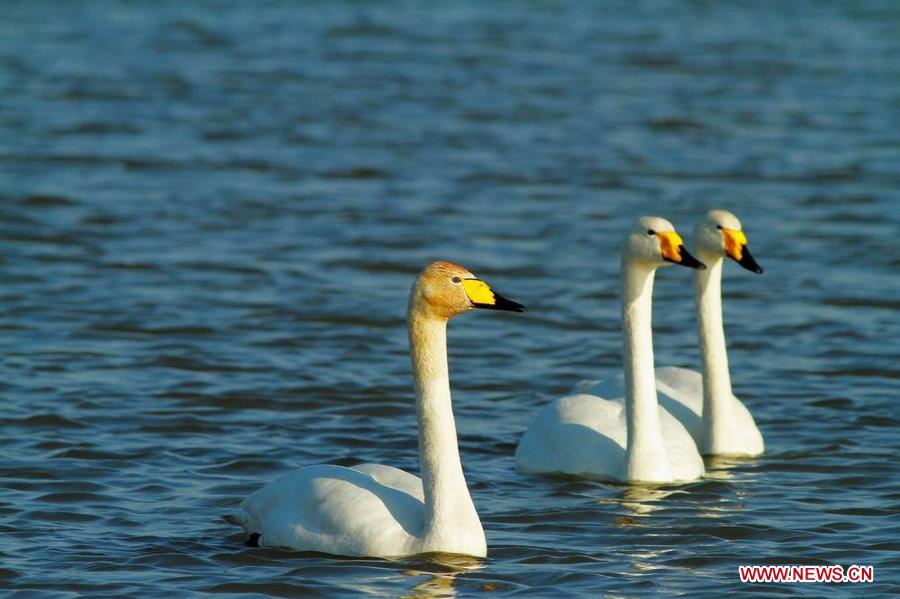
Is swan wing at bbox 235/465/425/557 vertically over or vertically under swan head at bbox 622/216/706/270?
under

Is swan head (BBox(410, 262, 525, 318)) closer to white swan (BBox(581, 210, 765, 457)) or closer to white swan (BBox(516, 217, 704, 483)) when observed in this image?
white swan (BBox(516, 217, 704, 483))

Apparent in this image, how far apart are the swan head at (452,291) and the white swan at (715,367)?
8.75 ft

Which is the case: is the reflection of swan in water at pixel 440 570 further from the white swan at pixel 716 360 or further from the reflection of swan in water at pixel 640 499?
the white swan at pixel 716 360

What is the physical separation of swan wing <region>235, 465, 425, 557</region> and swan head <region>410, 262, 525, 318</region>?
883 millimetres

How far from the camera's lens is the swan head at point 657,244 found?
30.5 ft

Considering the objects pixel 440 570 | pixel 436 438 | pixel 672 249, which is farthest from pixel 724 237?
pixel 440 570

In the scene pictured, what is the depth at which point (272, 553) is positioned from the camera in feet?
25.9

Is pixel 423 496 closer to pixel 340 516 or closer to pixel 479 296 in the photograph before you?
pixel 340 516

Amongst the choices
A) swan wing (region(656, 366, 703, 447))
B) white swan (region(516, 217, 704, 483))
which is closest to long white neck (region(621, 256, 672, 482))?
white swan (region(516, 217, 704, 483))

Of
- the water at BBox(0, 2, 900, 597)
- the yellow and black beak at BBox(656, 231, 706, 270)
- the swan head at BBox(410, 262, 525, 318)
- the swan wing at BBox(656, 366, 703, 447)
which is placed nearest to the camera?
the swan head at BBox(410, 262, 525, 318)

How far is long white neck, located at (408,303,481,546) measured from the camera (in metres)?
7.63

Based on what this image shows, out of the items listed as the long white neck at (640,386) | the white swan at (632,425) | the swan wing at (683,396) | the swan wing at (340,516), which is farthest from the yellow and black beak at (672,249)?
the swan wing at (340,516)

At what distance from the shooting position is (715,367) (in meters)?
10.1

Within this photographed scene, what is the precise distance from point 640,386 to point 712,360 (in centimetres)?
88
